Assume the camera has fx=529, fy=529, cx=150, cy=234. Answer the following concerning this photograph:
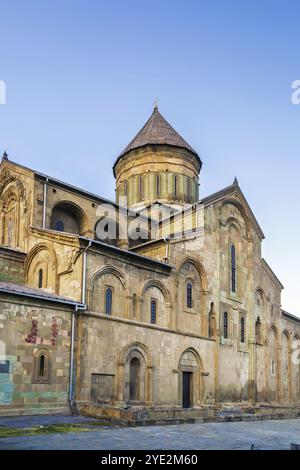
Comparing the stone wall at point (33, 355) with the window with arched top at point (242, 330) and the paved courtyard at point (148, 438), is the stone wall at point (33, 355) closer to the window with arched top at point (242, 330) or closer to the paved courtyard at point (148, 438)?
the paved courtyard at point (148, 438)

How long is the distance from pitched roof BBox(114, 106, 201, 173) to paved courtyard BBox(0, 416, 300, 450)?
996 inches

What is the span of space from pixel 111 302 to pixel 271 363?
18.1m

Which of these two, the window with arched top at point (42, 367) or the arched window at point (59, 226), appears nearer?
the window with arched top at point (42, 367)

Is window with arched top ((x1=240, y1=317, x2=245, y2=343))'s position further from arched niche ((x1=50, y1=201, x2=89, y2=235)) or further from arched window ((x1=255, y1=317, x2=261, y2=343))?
arched niche ((x1=50, y1=201, x2=89, y2=235))

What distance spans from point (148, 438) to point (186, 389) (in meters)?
14.1

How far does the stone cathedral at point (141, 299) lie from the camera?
69.4ft

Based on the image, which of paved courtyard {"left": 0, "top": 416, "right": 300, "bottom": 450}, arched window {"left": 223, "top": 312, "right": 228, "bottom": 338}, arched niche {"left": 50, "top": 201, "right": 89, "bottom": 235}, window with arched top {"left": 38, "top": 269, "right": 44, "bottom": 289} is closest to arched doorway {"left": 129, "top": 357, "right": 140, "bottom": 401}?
paved courtyard {"left": 0, "top": 416, "right": 300, "bottom": 450}

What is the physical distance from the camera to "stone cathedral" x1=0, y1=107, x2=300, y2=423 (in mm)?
21141

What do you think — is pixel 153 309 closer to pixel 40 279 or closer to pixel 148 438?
pixel 40 279

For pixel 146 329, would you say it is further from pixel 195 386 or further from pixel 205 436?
pixel 205 436

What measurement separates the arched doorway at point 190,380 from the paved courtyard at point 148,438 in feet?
27.4

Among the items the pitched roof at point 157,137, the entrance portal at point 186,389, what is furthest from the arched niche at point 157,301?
the pitched roof at point 157,137

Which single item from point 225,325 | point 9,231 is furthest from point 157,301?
point 9,231
